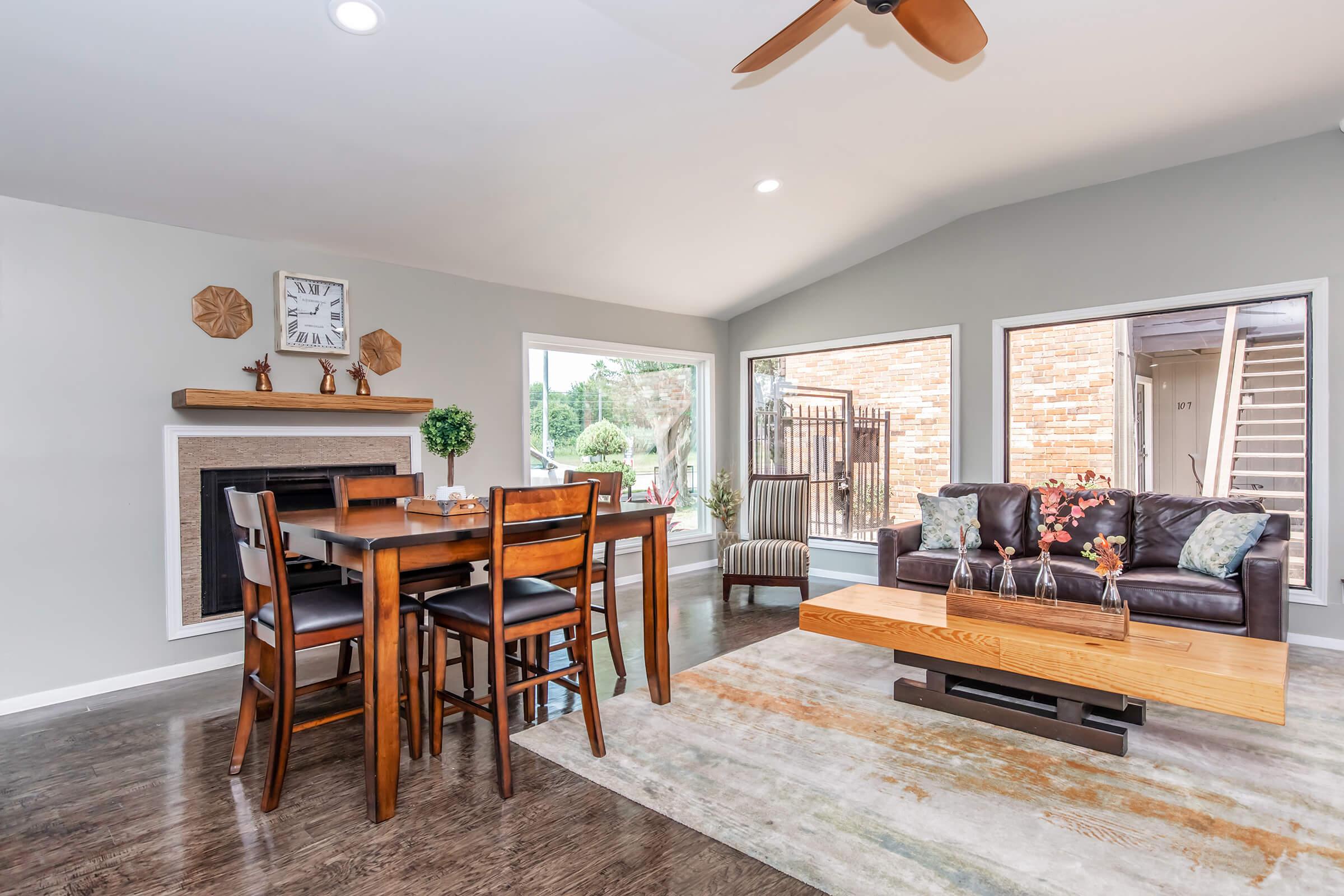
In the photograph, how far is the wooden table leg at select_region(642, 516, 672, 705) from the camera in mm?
3008

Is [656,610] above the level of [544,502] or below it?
below

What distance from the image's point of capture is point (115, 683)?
3451mm

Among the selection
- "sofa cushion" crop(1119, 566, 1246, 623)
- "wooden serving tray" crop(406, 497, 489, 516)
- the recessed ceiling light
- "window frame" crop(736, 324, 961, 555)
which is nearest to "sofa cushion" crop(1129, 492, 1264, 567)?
"sofa cushion" crop(1119, 566, 1246, 623)

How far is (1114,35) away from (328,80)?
Answer: 327 cm

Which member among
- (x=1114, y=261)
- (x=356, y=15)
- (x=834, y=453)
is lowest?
(x=834, y=453)

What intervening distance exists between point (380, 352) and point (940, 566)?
375 centimetres

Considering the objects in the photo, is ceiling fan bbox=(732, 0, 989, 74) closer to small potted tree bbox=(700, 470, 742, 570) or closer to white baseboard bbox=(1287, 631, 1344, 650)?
white baseboard bbox=(1287, 631, 1344, 650)

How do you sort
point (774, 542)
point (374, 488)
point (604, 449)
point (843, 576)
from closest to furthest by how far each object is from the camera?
point (374, 488) < point (774, 542) < point (604, 449) < point (843, 576)

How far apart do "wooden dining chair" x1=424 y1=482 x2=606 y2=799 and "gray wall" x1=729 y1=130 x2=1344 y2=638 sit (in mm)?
3629

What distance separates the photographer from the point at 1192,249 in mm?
4277

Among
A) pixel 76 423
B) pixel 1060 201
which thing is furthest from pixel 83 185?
pixel 1060 201

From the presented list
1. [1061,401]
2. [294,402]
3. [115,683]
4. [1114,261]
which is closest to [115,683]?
[115,683]

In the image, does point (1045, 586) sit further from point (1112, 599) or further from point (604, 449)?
point (604, 449)

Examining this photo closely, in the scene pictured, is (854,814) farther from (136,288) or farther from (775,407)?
(775,407)
